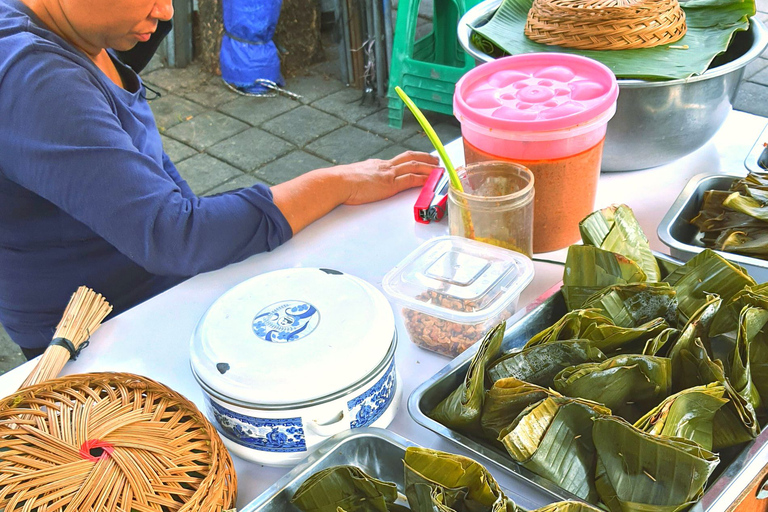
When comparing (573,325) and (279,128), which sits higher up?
(573,325)

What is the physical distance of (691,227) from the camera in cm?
117

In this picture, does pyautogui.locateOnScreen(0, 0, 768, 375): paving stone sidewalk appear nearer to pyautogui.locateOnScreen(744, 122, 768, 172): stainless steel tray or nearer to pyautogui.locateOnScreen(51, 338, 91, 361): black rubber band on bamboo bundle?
pyautogui.locateOnScreen(744, 122, 768, 172): stainless steel tray

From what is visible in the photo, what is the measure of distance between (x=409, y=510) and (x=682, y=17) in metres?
1.05

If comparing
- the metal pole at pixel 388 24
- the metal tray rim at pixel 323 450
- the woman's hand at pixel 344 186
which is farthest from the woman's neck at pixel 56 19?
the metal pole at pixel 388 24

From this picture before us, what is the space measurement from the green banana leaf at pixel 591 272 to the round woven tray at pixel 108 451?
49cm

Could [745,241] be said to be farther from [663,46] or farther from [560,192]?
[663,46]

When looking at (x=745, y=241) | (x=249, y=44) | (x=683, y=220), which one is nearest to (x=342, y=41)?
(x=249, y=44)

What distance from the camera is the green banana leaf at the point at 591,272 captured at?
3.06 ft

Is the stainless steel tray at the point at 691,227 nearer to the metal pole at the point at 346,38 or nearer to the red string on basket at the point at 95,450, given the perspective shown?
the red string on basket at the point at 95,450

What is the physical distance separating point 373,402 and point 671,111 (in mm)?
765

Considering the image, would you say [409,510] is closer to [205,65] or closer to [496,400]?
[496,400]

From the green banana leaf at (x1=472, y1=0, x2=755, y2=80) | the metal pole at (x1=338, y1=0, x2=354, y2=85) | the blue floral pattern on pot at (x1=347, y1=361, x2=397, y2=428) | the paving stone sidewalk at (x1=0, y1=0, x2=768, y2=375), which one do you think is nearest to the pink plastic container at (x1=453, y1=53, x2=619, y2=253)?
the green banana leaf at (x1=472, y1=0, x2=755, y2=80)

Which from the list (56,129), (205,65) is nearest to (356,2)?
(205,65)

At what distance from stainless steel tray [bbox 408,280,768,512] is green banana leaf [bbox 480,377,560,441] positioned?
0.02 meters
